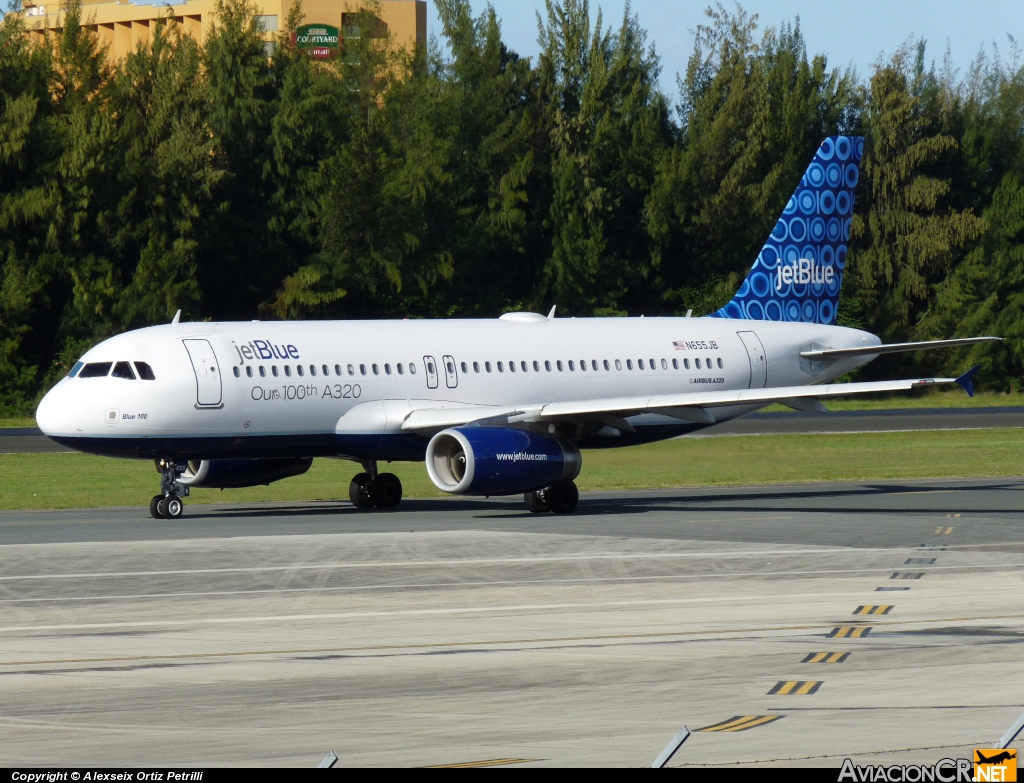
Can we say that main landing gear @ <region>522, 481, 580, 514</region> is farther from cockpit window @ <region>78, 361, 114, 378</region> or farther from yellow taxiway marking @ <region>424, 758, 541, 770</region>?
yellow taxiway marking @ <region>424, 758, 541, 770</region>

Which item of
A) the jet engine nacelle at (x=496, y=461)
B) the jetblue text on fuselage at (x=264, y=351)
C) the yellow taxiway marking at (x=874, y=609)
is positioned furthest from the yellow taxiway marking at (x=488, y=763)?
the jetblue text on fuselage at (x=264, y=351)

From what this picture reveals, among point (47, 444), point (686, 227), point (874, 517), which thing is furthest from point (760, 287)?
point (686, 227)

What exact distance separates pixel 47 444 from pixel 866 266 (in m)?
49.1

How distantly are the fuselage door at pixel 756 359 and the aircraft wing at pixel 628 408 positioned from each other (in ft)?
16.7

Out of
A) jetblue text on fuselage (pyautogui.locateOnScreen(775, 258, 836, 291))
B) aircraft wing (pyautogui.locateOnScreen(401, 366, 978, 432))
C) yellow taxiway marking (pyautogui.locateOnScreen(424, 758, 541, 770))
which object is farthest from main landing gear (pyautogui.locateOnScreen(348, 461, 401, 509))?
yellow taxiway marking (pyautogui.locateOnScreen(424, 758, 541, 770))

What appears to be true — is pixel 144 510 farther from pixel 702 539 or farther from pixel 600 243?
pixel 600 243

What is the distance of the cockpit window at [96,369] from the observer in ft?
101

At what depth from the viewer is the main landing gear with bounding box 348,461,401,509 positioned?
3409 centimetres

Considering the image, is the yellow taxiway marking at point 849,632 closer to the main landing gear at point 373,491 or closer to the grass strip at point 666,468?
the grass strip at point 666,468

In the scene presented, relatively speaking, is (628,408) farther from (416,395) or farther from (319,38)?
(319,38)

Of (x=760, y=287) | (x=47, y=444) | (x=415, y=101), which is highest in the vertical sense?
(x=415, y=101)

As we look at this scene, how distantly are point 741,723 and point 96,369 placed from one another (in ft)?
70.8

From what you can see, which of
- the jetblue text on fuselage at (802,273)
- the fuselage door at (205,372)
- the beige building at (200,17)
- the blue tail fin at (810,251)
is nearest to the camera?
the fuselage door at (205,372)

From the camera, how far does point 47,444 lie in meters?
53.8
